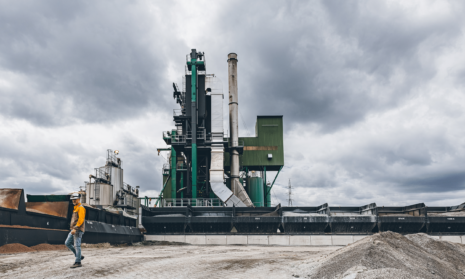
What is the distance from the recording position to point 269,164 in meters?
35.8

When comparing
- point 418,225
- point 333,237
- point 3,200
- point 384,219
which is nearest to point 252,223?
point 333,237

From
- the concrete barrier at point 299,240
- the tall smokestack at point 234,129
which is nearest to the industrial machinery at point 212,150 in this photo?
the tall smokestack at point 234,129

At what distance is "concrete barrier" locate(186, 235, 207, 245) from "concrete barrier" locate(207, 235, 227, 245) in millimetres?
309

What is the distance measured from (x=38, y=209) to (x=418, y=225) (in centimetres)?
2182

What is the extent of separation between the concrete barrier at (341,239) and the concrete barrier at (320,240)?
257mm

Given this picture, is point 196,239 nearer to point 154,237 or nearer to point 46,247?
point 154,237

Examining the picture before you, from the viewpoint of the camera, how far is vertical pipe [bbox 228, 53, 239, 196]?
105 feet

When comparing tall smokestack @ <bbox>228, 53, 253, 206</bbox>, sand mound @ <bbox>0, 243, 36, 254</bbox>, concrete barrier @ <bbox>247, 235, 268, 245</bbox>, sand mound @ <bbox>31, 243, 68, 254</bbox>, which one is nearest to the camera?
sand mound @ <bbox>0, 243, 36, 254</bbox>

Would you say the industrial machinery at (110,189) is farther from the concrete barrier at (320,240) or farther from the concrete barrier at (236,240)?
the concrete barrier at (320,240)

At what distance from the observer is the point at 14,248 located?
1063 centimetres

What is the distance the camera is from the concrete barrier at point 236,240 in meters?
21.8

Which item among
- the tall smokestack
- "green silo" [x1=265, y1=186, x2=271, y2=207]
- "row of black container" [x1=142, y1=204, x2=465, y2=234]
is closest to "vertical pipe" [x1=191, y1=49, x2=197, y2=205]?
the tall smokestack

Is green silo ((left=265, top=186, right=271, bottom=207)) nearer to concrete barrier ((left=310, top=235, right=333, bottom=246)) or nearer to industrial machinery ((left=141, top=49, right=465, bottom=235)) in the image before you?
industrial machinery ((left=141, top=49, right=465, bottom=235))

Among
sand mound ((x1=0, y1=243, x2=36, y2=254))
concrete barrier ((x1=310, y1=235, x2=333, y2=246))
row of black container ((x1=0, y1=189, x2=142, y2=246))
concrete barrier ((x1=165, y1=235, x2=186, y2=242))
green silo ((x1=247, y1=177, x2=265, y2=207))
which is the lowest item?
concrete barrier ((x1=310, y1=235, x2=333, y2=246))
